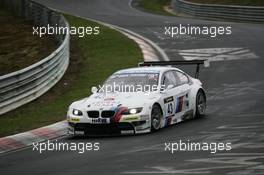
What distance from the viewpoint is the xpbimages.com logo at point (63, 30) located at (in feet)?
92.9

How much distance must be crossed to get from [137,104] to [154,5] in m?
41.9

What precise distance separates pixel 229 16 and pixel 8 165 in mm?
31872

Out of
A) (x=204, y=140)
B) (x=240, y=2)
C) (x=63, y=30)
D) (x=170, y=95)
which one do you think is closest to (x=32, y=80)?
(x=170, y=95)

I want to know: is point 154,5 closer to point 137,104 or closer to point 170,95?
point 170,95

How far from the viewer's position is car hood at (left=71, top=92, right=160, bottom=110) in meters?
14.1

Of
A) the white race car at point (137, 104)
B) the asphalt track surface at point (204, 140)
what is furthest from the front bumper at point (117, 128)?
the asphalt track surface at point (204, 140)

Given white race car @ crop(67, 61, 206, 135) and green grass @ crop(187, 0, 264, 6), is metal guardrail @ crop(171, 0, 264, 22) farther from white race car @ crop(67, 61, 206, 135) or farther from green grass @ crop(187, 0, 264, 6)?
white race car @ crop(67, 61, 206, 135)

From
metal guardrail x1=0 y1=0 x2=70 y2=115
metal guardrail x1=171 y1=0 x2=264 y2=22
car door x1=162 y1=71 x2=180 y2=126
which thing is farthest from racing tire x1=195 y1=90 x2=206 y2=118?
metal guardrail x1=171 y1=0 x2=264 y2=22

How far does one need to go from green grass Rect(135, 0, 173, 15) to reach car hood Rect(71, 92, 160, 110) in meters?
34.5

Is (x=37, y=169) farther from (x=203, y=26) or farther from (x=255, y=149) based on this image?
(x=203, y=26)

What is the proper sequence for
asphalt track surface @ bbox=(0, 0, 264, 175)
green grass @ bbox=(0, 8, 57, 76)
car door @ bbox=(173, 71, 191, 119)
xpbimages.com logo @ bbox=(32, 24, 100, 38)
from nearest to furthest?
asphalt track surface @ bbox=(0, 0, 264, 175)
car door @ bbox=(173, 71, 191, 119)
green grass @ bbox=(0, 8, 57, 76)
xpbimages.com logo @ bbox=(32, 24, 100, 38)

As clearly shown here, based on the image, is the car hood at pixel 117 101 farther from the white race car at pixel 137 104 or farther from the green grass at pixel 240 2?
the green grass at pixel 240 2

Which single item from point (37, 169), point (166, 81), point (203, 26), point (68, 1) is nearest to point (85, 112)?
point (166, 81)

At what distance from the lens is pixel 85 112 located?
14.1m
